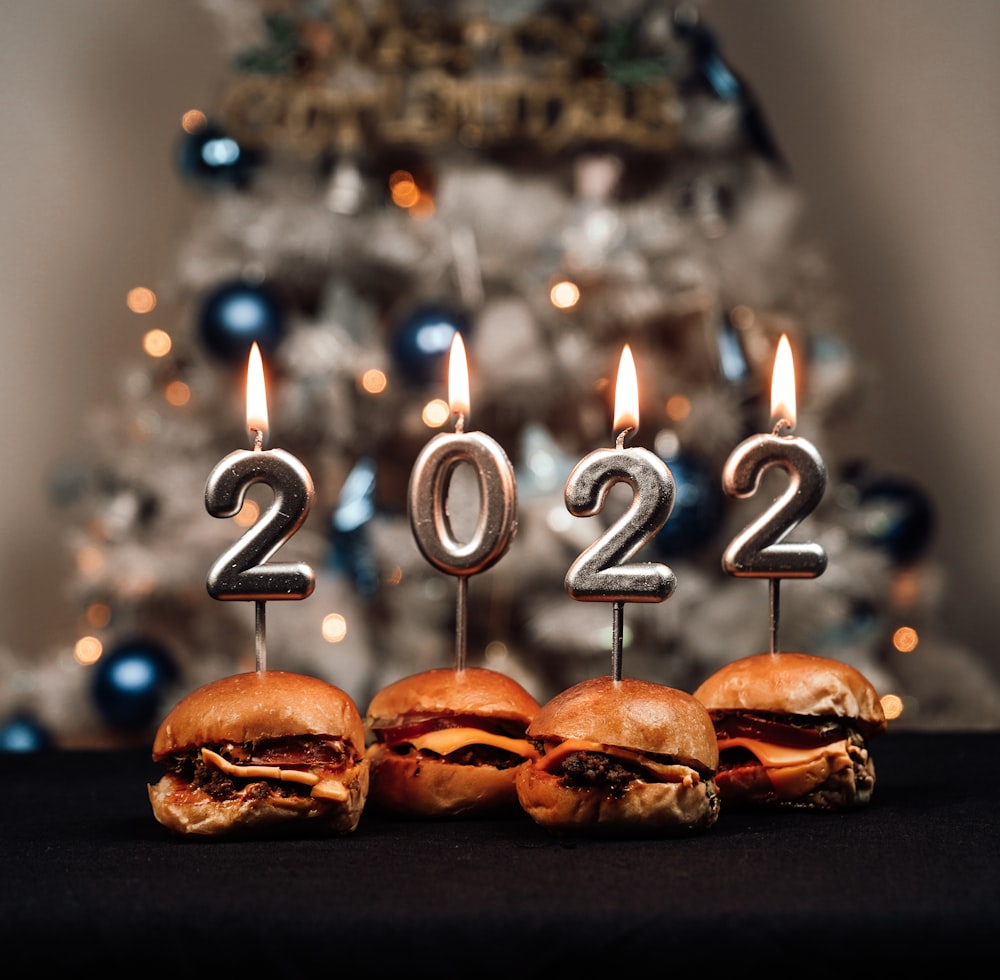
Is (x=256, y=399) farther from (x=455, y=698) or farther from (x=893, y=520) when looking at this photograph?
(x=893, y=520)

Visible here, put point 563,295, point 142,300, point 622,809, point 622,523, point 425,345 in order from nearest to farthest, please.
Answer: point 622,809, point 622,523, point 425,345, point 563,295, point 142,300

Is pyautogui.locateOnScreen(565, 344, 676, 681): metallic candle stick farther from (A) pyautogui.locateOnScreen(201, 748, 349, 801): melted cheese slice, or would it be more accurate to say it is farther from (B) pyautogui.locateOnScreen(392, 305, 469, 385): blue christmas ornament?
(B) pyautogui.locateOnScreen(392, 305, 469, 385): blue christmas ornament

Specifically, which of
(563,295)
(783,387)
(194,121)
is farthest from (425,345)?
(783,387)

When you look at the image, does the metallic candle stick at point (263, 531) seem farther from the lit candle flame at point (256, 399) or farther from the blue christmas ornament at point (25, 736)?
the blue christmas ornament at point (25, 736)

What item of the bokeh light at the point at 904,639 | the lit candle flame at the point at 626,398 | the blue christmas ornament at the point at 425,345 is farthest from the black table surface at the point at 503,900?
the bokeh light at the point at 904,639

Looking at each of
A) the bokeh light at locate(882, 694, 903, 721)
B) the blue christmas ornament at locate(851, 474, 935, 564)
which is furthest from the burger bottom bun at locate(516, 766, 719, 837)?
the bokeh light at locate(882, 694, 903, 721)
